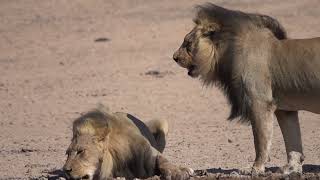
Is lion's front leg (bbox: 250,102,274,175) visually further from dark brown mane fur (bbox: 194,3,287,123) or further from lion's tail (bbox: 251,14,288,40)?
lion's tail (bbox: 251,14,288,40)

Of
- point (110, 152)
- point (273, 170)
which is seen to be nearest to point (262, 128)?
point (273, 170)

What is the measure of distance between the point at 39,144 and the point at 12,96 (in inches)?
121

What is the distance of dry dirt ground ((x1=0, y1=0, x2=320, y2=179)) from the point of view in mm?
9492

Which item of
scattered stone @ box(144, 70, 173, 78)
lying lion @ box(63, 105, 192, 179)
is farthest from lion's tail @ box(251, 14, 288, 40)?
scattered stone @ box(144, 70, 173, 78)

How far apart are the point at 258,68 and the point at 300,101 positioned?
1.34 feet

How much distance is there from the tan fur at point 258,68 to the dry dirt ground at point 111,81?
2.14ft

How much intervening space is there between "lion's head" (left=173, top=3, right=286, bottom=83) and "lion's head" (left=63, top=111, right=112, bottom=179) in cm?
106

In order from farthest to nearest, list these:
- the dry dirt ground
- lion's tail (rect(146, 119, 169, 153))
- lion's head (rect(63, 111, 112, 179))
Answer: the dry dirt ground
lion's tail (rect(146, 119, 169, 153))
lion's head (rect(63, 111, 112, 179))

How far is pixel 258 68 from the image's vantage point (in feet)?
25.4

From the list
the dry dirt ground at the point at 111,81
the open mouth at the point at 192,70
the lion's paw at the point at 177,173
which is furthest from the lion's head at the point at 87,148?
the dry dirt ground at the point at 111,81

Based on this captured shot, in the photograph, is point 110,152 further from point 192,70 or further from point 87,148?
point 192,70

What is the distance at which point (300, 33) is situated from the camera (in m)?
15.3

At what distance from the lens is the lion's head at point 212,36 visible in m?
7.94

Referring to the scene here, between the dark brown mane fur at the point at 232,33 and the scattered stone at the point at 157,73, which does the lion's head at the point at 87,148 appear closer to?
the dark brown mane fur at the point at 232,33
